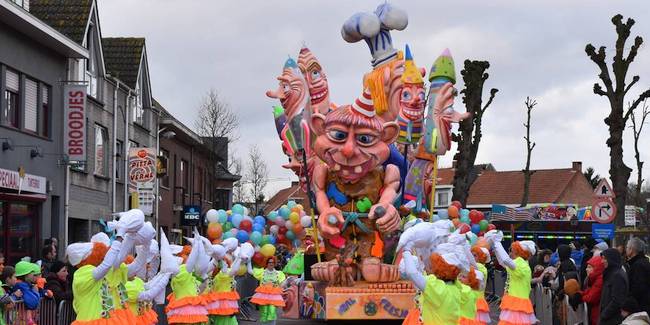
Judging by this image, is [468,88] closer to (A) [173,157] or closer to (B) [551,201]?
(A) [173,157]

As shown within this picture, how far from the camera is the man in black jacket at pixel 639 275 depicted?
12500mm

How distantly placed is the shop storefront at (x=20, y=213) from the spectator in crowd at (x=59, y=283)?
8.84m

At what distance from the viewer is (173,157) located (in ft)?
146

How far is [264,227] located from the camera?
2348 cm

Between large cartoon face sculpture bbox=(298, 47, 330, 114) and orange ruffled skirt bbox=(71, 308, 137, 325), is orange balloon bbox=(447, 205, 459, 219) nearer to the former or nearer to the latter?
large cartoon face sculpture bbox=(298, 47, 330, 114)

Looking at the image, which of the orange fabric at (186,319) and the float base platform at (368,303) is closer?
the orange fabric at (186,319)

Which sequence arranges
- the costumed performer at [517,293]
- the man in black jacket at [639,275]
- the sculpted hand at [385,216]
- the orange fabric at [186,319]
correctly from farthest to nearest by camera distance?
1. the sculpted hand at [385,216]
2. the costumed performer at [517,293]
3. the orange fabric at [186,319]
4. the man in black jacket at [639,275]

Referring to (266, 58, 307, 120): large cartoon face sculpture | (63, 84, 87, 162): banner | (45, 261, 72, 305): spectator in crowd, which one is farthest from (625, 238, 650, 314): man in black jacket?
(63, 84, 87, 162): banner

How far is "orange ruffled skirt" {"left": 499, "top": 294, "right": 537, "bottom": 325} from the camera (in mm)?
14516

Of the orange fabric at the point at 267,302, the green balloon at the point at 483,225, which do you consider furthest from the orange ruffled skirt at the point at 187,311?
the green balloon at the point at 483,225

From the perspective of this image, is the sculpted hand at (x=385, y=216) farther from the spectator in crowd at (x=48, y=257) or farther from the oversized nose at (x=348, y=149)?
the spectator in crowd at (x=48, y=257)

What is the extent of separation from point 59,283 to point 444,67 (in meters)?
8.77

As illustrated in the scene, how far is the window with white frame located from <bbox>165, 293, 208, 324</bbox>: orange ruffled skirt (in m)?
18.0

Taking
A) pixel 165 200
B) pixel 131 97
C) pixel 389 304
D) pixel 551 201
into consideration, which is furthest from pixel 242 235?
pixel 551 201
